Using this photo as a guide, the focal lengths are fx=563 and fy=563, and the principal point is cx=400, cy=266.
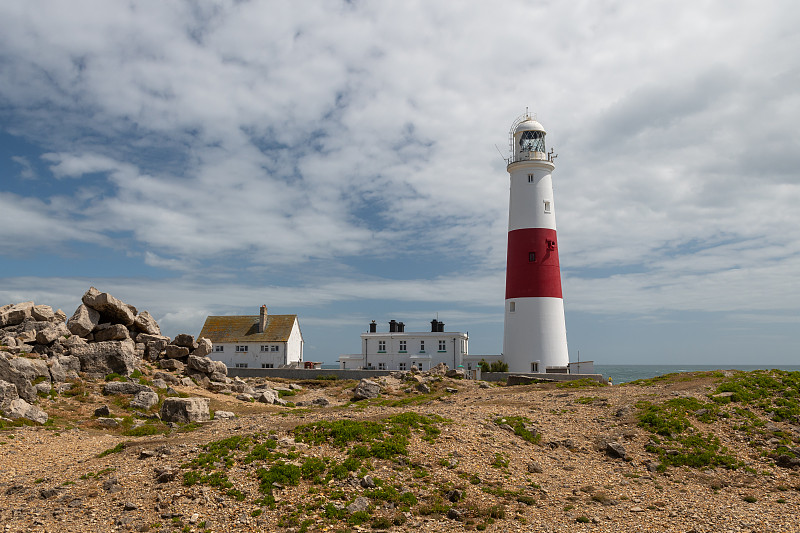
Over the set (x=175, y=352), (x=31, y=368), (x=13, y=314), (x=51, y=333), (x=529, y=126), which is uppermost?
(x=529, y=126)

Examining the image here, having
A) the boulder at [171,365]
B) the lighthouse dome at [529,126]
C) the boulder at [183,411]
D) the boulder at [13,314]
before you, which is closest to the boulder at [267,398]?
the boulder at [171,365]

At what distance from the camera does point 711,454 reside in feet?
61.0

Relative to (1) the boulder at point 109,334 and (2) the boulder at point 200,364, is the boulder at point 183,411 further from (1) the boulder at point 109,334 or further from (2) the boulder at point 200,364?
(1) the boulder at point 109,334

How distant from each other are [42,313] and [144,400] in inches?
473

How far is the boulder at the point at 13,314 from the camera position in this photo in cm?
3192

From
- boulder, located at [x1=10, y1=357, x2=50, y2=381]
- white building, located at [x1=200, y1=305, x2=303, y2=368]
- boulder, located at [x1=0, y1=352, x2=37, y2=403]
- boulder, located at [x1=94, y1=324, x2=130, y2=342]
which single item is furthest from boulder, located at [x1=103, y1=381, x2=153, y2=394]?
white building, located at [x1=200, y1=305, x2=303, y2=368]

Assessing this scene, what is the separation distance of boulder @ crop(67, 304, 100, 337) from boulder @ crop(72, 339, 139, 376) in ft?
5.99

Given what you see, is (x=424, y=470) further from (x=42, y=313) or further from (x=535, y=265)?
(x=535, y=265)

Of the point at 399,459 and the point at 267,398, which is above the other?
the point at 267,398

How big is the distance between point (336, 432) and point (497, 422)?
6712 mm

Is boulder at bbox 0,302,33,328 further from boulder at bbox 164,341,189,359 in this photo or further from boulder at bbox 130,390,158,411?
boulder at bbox 130,390,158,411

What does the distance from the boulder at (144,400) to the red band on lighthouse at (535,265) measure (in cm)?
2795

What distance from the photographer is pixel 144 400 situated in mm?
26156

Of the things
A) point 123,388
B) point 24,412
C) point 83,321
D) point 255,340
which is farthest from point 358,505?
point 255,340
